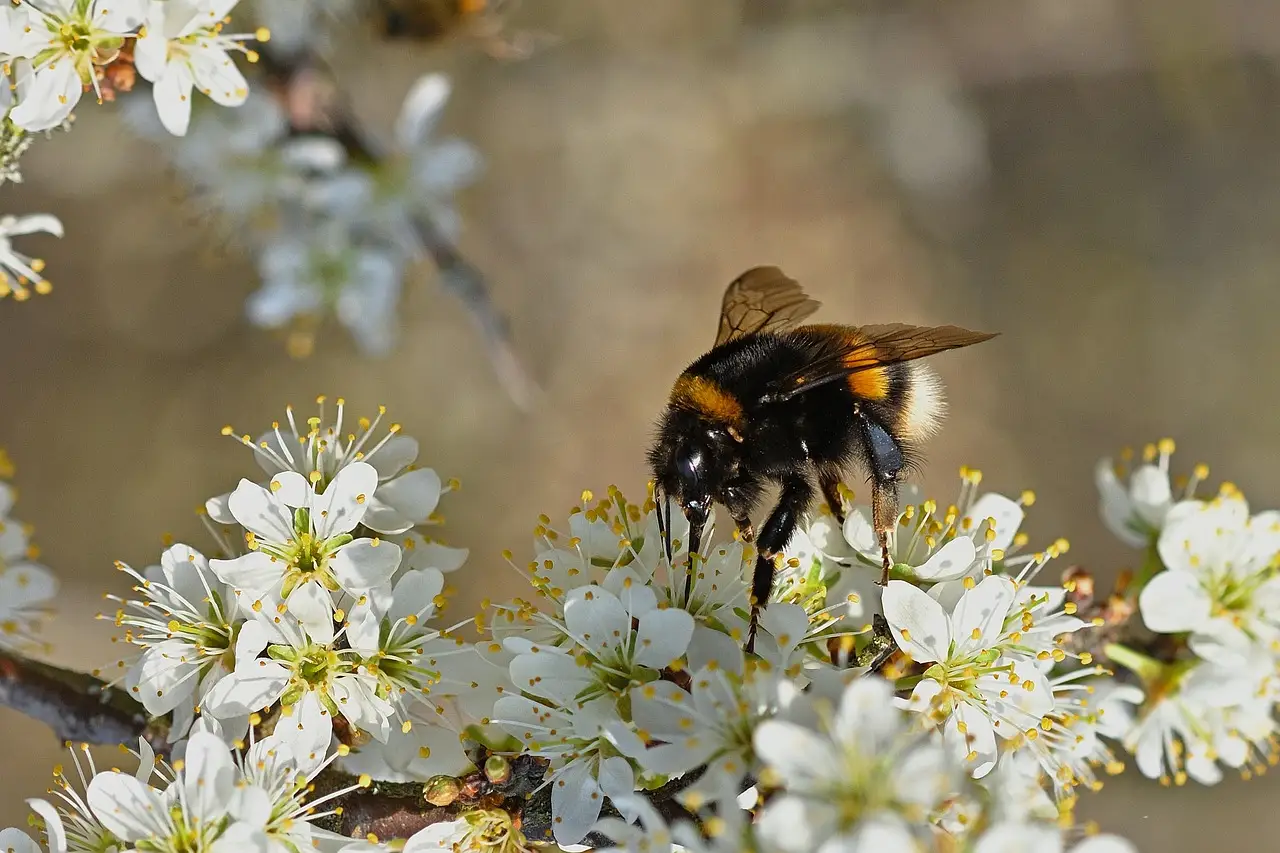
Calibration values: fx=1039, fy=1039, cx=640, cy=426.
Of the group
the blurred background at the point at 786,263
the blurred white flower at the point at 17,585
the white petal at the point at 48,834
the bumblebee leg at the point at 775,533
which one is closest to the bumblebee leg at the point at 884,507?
the bumblebee leg at the point at 775,533

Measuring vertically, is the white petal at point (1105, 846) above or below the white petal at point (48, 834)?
below

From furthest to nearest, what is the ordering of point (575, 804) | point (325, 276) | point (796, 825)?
1. point (325, 276)
2. point (575, 804)
3. point (796, 825)

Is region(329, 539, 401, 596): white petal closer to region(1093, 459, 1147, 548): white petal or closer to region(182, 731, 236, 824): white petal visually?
region(182, 731, 236, 824): white petal

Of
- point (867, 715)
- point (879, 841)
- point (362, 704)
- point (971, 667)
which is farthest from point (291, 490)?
point (971, 667)

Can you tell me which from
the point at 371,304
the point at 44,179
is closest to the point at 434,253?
the point at 371,304

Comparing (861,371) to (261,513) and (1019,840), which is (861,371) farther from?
(261,513)

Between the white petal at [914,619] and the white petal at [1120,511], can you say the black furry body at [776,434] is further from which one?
the white petal at [1120,511]
